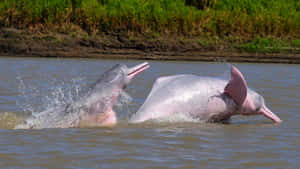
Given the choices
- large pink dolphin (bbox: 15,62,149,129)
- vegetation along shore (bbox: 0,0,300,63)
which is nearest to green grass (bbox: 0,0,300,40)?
vegetation along shore (bbox: 0,0,300,63)

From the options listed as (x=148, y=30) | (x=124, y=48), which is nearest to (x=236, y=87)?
(x=124, y=48)

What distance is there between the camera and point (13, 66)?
1656 centimetres

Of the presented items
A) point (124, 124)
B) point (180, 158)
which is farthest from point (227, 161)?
point (124, 124)

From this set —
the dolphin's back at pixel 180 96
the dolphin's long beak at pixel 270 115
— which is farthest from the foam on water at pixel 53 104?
the dolphin's long beak at pixel 270 115

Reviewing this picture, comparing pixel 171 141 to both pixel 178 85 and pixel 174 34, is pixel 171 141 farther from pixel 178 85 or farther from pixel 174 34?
pixel 174 34

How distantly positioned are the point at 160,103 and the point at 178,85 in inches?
16.0

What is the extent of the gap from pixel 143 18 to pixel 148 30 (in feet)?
2.33

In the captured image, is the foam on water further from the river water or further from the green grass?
the green grass

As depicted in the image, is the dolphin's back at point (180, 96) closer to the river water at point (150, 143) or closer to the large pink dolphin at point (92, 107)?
the river water at point (150, 143)

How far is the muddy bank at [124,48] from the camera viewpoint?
2188cm

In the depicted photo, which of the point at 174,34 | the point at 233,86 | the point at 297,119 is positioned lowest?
the point at 174,34

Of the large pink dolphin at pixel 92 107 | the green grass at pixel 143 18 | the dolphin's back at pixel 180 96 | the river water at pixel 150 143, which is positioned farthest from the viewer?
the green grass at pixel 143 18

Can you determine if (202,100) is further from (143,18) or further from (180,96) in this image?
(143,18)

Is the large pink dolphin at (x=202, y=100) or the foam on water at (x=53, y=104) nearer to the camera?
the foam on water at (x=53, y=104)
